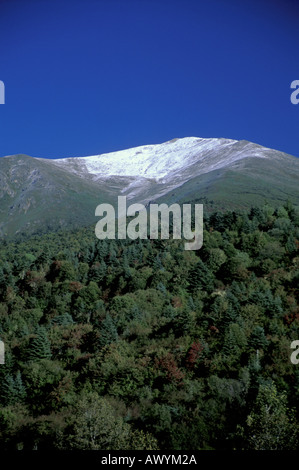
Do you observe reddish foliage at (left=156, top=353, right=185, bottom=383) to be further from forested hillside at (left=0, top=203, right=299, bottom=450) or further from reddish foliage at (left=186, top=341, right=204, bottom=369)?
reddish foliage at (left=186, top=341, right=204, bottom=369)

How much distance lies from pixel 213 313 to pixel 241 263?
25702mm

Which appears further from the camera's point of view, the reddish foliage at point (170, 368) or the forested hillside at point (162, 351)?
the reddish foliage at point (170, 368)

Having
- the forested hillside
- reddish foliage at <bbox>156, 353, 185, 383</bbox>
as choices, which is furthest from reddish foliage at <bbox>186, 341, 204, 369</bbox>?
reddish foliage at <bbox>156, 353, 185, 383</bbox>

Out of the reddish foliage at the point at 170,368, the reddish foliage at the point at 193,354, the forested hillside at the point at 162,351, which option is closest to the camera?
the forested hillside at the point at 162,351

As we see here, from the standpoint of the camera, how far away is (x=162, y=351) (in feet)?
188

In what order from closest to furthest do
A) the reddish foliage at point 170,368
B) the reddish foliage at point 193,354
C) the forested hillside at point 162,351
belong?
the forested hillside at point 162,351
the reddish foliage at point 170,368
the reddish foliage at point 193,354

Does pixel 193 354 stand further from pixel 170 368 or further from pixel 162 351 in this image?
pixel 162 351

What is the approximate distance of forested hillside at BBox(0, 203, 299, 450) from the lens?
125 feet

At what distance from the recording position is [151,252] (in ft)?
398

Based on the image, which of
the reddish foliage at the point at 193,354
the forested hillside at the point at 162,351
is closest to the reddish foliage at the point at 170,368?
the forested hillside at the point at 162,351

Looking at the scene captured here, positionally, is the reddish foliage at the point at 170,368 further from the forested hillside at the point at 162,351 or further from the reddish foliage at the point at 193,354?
the reddish foliage at the point at 193,354

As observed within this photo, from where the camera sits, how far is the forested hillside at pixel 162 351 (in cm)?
3822

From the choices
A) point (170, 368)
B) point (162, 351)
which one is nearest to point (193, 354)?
point (170, 368)

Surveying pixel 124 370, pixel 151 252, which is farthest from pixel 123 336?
pixel 151 252
